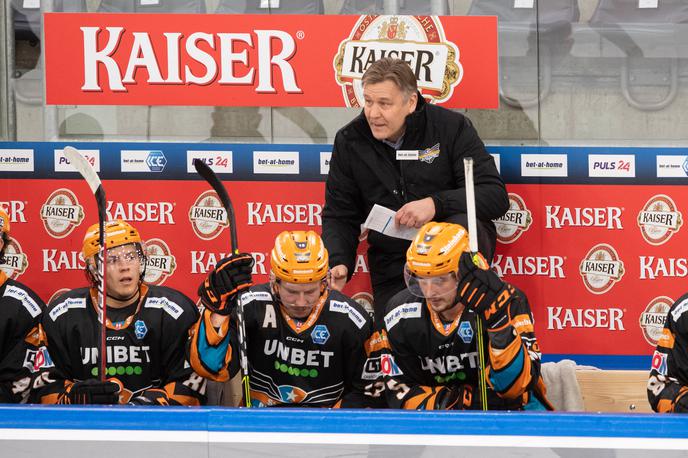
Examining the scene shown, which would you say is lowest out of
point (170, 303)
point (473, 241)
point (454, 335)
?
point (454, 335)

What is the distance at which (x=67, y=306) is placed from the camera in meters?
3.95

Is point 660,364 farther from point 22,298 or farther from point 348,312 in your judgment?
point 22,298

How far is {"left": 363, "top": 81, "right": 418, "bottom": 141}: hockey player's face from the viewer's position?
13.9ft

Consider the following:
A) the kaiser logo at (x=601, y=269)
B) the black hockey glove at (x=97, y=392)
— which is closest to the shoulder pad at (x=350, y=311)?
the black hockey glove at (x=97, y=392)

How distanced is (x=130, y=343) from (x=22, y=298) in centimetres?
45

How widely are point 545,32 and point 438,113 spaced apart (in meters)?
0.78

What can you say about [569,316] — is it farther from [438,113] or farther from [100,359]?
[100,359]

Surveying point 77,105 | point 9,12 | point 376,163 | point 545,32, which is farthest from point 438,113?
point 9,12

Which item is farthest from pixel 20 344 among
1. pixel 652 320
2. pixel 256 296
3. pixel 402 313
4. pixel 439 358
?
pixel 652 320

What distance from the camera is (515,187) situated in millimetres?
4812

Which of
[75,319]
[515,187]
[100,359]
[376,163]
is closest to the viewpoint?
[100,359]

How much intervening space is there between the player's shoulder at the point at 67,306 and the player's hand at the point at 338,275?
95 cm

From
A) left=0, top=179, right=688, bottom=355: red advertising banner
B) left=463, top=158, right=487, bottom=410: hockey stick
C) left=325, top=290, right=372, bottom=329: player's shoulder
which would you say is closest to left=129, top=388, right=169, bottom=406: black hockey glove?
left=325, top=290, right=372, bottom=329: player's shoulder

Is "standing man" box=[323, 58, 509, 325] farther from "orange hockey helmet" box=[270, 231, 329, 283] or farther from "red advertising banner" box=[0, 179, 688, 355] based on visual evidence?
"orange hockey helmet" box=[270, 231, 329, 283]
